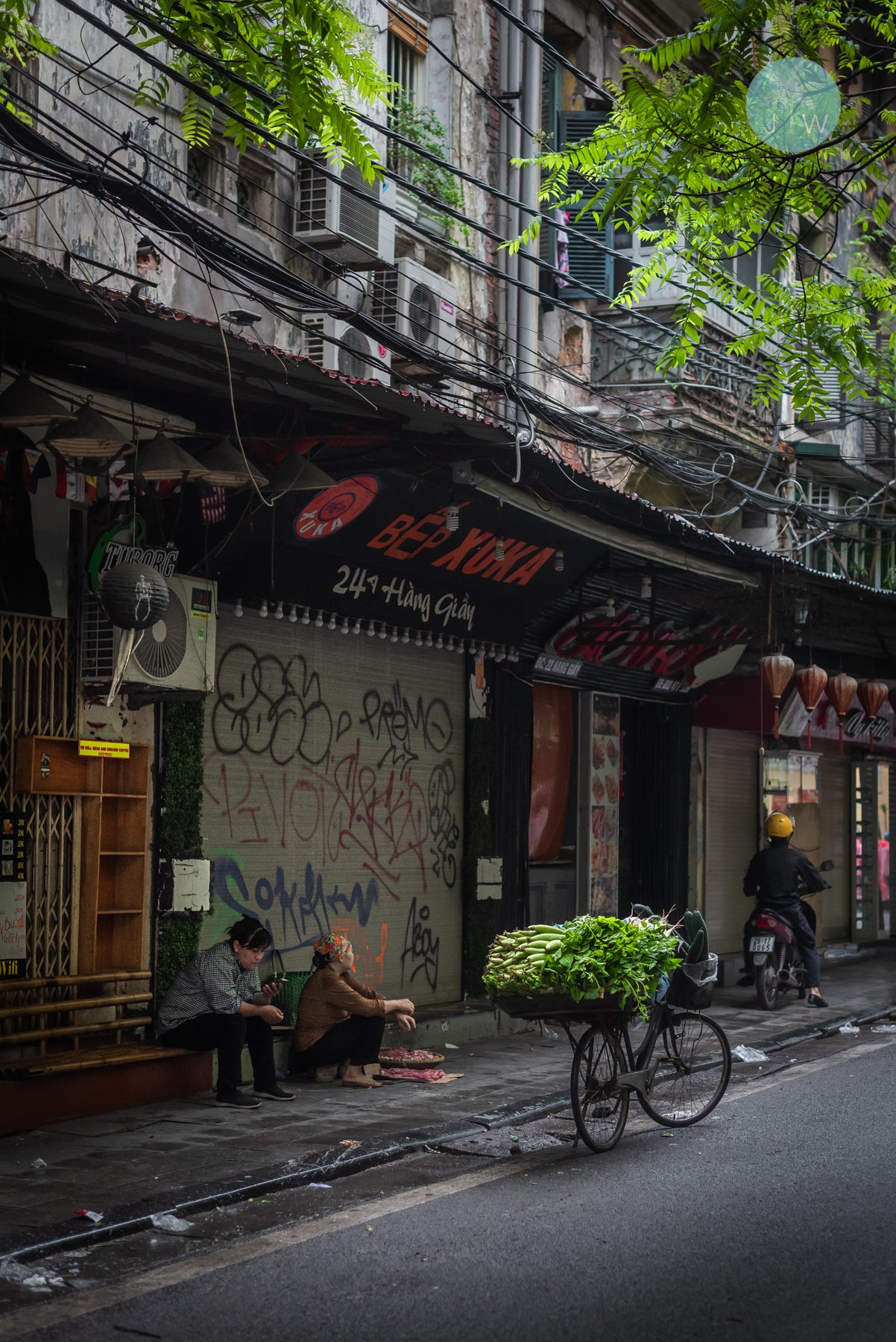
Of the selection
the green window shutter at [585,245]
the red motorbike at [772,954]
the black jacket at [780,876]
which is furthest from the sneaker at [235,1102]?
the green window shutter at [585,245]

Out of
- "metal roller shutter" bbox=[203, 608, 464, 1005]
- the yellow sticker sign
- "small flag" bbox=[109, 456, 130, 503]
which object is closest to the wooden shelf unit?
the yellow sticker sign

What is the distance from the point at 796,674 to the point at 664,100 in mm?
8289

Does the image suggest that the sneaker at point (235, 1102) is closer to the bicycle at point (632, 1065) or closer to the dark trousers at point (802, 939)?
the bicycle at point (632, 1065)

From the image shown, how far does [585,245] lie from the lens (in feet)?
55.1

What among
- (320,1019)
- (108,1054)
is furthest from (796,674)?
(108,1054)

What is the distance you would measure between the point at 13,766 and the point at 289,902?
9.25 feet

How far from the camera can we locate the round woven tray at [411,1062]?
10289 mm

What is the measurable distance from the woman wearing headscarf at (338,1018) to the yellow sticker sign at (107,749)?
187 centimetres

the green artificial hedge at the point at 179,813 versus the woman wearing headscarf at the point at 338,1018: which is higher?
the green artificial hedge at the point at 179,813

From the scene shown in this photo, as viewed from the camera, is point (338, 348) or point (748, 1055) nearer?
point (748, 1055)

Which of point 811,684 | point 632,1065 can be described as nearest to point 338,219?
point 811,684

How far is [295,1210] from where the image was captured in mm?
6781

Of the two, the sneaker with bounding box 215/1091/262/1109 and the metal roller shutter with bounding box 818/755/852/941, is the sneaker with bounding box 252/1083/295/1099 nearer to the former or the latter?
the sneaker with bounding box 215/1091/262/1109

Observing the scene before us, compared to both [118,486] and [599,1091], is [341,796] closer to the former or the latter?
[118,486]
